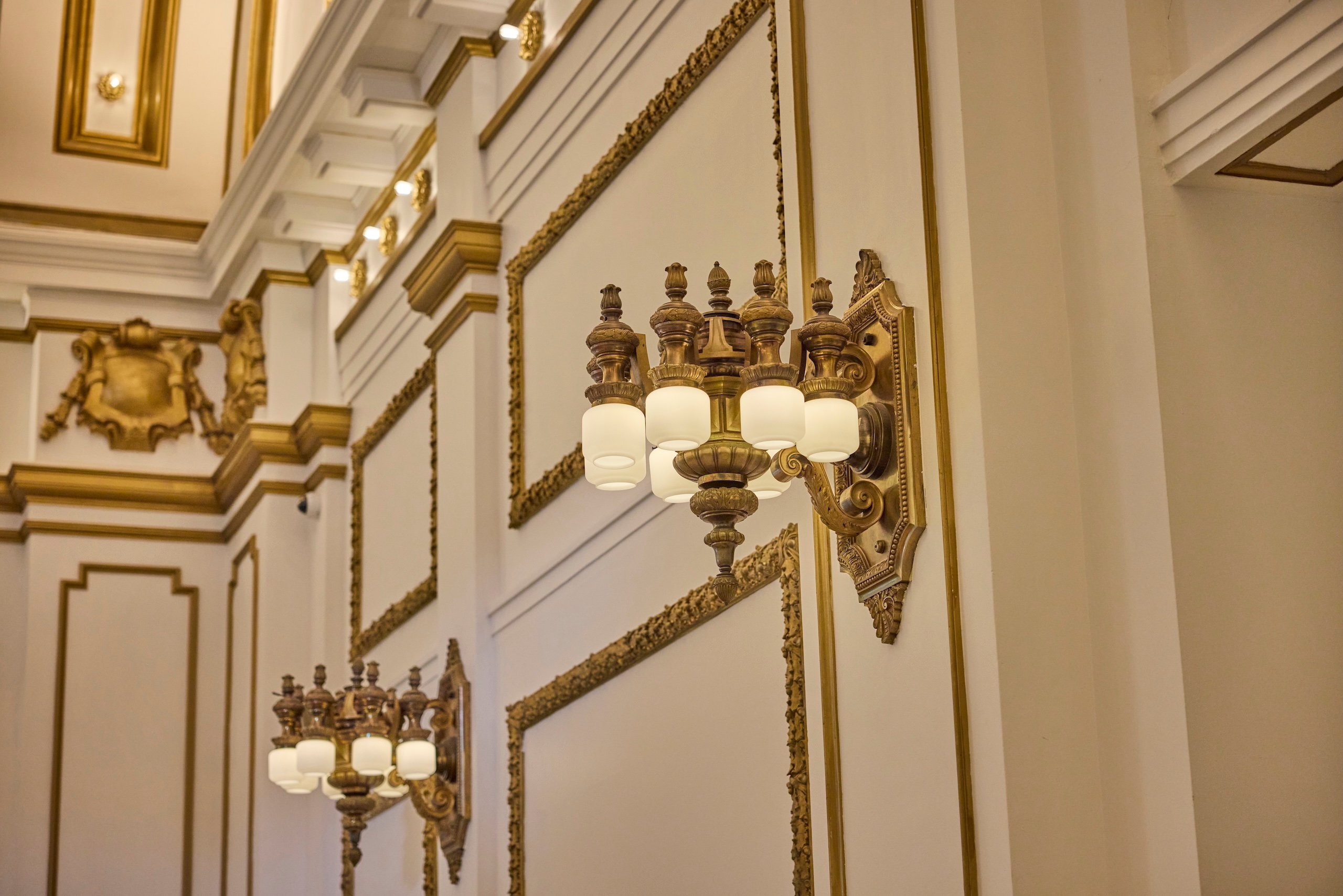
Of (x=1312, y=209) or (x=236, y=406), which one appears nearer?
(x=1312, y=209)

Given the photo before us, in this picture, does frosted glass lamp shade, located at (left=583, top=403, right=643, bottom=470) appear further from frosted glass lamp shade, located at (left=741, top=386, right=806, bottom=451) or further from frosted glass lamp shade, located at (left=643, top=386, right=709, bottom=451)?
frosted glass lamp shade, located at (left=741, top=386, right=806, bottom=451)

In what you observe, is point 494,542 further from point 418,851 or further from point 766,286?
point 766,286

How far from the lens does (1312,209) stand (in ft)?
12.4

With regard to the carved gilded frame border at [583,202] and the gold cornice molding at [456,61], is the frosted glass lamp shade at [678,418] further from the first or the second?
the gold cornice molding at [456,61]

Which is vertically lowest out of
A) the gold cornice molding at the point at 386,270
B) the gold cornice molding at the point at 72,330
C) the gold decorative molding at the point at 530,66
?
the gold cornice molding at the point at 386,270

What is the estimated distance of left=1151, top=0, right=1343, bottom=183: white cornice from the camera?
3330mm

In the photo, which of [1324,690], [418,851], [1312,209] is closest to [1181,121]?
[1312,209]

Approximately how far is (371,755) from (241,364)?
3.86 metres

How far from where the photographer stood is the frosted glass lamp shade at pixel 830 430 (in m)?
3.62

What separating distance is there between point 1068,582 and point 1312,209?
0.93 m

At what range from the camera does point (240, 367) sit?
9.82 meters

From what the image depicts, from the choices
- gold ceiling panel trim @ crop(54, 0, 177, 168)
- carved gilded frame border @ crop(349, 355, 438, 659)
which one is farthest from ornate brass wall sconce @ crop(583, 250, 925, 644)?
gold ceiling panel trim @ crop(54, 0, 177, 168)

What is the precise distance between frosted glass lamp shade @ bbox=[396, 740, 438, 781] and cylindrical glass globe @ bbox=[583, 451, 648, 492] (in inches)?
110

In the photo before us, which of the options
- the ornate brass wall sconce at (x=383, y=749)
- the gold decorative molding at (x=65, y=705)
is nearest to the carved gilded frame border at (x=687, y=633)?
the ornate brass wall sconce at (x=383, y=749)
